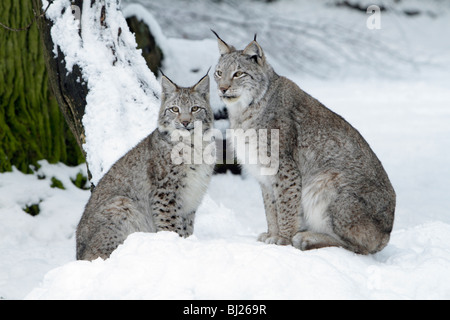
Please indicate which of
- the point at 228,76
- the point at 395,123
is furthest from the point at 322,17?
the point at 228,76

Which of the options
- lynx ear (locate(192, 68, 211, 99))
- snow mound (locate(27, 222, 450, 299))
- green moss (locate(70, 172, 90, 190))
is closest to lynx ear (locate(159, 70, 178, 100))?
lynx ear (locate(192, 68, 211, 99))

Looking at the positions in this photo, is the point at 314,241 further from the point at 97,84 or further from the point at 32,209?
the point at 32,209

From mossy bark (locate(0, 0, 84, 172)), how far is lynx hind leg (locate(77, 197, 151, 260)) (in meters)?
3.21

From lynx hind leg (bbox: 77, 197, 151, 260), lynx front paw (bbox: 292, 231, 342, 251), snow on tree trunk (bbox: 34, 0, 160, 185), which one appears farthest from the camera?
snow on tree trunk (bbox: 34, 0, 160, 185)

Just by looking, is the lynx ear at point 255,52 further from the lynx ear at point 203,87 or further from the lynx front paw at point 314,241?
the lynx front paw at point 314,241

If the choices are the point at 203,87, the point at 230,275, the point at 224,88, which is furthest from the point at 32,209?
the point at 230,275

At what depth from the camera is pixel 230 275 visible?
3.47 metres

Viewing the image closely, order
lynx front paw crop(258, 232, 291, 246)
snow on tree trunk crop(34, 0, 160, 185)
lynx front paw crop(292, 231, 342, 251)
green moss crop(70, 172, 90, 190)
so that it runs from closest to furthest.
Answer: lynx front paw crop(292, 231, 342, 251)
lynx front paw crop(258, 232, 291, 246)
snow on tree trunk crop(34, 0, 160, 185)
green moss crop(70, 172, 90, 190)

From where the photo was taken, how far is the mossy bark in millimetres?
7586

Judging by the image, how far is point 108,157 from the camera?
5.82 metres

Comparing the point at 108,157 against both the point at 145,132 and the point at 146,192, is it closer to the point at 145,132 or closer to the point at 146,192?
the point at 145,132

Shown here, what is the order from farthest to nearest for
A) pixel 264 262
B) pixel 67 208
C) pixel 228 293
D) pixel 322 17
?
1. pixel 322 17
2. pixel 67 208
3. pixel 264 262
4. pixel 228 293

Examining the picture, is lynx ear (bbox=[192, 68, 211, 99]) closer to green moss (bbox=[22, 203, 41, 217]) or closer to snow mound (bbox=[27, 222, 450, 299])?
snow mound (bbox=[27, 222, 450, 299])

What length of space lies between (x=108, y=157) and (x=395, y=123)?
7144 millimetres
